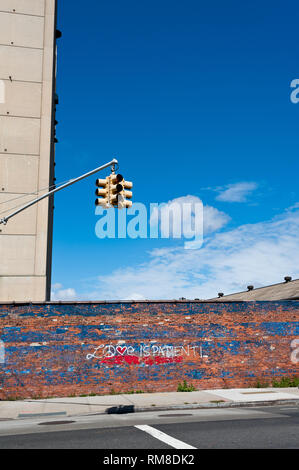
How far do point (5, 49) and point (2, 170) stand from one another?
775cm

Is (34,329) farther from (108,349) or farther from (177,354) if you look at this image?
(177,354)

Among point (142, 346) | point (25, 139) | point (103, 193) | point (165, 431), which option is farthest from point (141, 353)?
point (25, 139)

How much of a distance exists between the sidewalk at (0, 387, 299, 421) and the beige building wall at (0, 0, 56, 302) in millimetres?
9733

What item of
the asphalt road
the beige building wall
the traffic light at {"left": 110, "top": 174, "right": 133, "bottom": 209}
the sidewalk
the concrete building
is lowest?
the sidewalk

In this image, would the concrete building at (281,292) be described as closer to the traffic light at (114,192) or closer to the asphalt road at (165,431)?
the asphalt road at (165,431)

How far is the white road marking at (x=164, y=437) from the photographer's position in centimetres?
770

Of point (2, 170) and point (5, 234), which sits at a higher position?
point (2, 170)

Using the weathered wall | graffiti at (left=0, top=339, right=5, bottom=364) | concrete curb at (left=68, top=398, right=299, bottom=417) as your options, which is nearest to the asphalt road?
→ concrete curb at (left=68, top=398, right=299, bottom=417)

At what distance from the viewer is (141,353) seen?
16.6 meters

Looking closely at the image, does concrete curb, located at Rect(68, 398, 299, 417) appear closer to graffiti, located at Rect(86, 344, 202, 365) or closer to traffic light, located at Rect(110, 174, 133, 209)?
graffiti, located at Rect(86, 344, 202, 365)

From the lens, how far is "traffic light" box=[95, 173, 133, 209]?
10289 mm

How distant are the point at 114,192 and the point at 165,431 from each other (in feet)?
19.1

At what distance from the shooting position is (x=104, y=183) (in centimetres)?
1052
